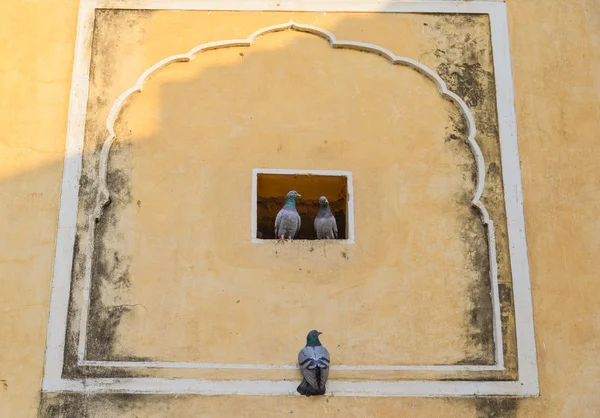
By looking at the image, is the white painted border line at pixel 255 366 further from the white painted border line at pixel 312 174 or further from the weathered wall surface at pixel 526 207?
the white painted border line at pixel 312 174

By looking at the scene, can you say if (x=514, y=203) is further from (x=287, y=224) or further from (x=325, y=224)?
(x=287, y=224)

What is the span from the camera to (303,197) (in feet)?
24.9

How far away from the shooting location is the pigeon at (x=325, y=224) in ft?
23.1

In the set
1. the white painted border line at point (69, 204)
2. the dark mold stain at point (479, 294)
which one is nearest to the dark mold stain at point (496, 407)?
the dark mold stain at point (479, 294)

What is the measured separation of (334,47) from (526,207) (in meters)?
1.69

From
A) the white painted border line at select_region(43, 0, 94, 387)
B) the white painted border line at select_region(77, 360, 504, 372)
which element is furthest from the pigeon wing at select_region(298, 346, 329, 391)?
the white painted border line at select_region(43, 0, 94, 387)

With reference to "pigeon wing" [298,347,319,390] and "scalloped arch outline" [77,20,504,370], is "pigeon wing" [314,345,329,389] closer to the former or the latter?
"pigeon wing" [298,347,319,390]

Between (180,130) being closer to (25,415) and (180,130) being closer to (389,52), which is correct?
(389,52)

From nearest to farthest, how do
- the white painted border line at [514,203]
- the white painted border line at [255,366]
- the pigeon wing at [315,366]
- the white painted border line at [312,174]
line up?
the pigeon wing at [315,366] < the white painted border line at [255,366] < the white painted border line at [514,203] < the white painted border line at [312,174]

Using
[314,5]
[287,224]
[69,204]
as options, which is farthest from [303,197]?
[69,204]

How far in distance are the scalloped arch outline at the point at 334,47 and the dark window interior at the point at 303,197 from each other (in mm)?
890

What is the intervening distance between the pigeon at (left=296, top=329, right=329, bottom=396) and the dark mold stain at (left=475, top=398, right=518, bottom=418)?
921mm

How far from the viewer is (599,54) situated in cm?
758

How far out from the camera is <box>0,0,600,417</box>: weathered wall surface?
651cm
